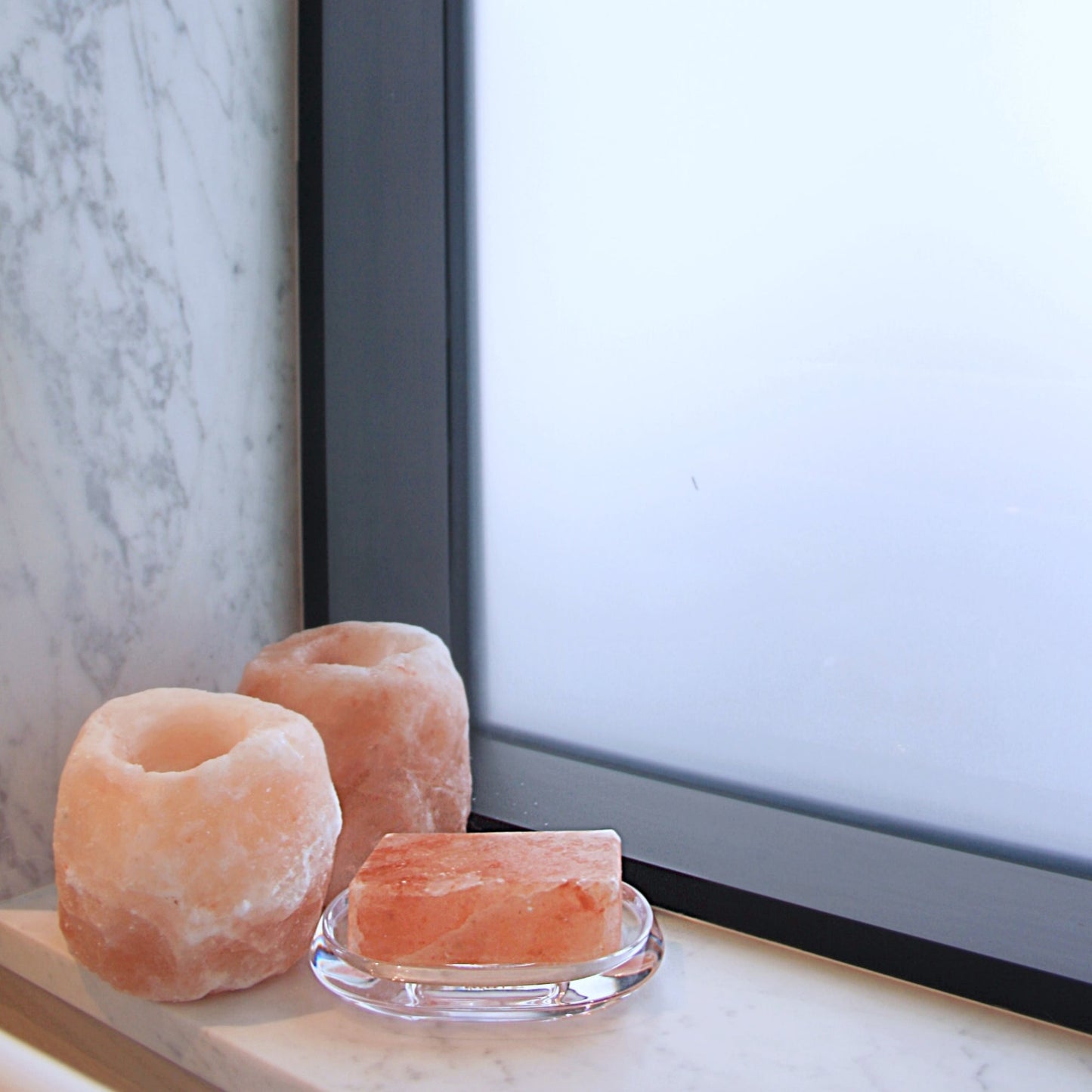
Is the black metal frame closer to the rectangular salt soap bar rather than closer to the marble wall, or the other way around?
the marble wall

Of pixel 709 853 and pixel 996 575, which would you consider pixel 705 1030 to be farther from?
pixel 996 575

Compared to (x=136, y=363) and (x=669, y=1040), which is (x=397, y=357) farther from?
(x=669, y=1040)

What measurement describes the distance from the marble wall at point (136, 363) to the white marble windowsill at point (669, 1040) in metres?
0.20

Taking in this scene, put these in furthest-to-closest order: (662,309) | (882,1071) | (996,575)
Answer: (662,309)
(996,575)
(882,1071)

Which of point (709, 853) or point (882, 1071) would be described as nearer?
point (882, 1071)

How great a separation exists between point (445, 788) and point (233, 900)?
0.52ft

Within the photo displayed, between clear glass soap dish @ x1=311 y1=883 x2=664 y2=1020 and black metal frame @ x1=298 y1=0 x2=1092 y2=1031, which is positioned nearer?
clear glass soap dish @ x1=311 y1=883 x2=664 y2=1020

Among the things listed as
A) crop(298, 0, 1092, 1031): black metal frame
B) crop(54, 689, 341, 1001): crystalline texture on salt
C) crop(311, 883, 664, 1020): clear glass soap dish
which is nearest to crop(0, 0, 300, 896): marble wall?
crop(298, 0, 1092, 1031): black metal frame

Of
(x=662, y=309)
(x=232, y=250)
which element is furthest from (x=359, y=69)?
(x=662, y=309)

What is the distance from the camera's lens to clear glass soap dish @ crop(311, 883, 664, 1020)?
1.49 feet

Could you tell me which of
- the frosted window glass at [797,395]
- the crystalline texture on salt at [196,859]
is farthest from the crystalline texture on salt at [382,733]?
the frosted window glass at [797,395]

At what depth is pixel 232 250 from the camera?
71cm

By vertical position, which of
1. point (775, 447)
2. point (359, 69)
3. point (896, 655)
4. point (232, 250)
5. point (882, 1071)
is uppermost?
point (359, 69)

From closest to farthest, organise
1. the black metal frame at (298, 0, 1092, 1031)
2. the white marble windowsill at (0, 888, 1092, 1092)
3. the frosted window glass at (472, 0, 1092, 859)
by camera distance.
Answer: the white marble windowsill at (0, 888, 1092, 1092) < the frosted window glass at (472, 0, 1092, 859) < the black metal frame at (298, 0, 1092, 1031)
